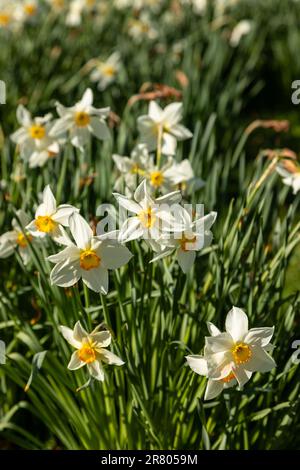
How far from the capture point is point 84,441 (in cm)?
210

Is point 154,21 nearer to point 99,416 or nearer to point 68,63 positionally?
point 68,63

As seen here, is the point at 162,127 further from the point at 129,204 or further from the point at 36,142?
the point at 129,204

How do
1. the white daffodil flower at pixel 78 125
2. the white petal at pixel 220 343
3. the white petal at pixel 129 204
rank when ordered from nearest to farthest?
the white petal at pixel 220 343, the white petal at pixel 129 204, the white daffodil flower at pixel 78 125

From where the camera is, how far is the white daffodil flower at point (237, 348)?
1.52 metres

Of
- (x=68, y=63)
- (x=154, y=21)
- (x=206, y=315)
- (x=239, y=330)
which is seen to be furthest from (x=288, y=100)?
(x=239, y=330)

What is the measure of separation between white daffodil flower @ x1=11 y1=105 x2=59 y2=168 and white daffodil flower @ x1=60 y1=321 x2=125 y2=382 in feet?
2.93

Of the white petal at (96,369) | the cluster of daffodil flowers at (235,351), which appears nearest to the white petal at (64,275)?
the white petal at (96,369)

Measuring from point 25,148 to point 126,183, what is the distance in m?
0.41

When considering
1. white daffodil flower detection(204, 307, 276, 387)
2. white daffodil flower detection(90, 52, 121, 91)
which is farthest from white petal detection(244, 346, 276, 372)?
white daffodil flower detection(90, 52, 121, 91)

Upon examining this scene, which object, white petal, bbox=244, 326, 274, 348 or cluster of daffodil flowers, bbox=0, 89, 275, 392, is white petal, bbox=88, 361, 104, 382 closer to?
cluster of daffodil flowers, bbox=0, 89, 275, 392

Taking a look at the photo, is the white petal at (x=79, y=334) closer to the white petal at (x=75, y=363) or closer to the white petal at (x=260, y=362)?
the white petal at (x=75, y=363)

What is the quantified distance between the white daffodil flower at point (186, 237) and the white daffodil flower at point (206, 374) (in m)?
0.21

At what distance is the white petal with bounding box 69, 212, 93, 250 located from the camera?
1.57 m

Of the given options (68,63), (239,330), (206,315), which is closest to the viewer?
(239,330)
